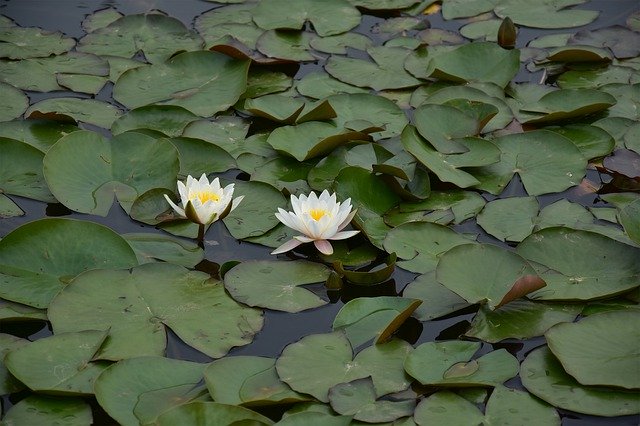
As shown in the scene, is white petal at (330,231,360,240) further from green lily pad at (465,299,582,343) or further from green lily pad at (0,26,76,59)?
green lily pad at (0,26,76,59)

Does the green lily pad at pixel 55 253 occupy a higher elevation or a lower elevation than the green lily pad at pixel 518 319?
higher

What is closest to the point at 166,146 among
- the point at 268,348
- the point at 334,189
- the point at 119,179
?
the point at 119,179

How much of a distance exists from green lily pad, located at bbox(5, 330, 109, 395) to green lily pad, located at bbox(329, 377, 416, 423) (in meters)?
0.70

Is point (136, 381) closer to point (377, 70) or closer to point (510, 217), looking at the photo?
point (510, 217)

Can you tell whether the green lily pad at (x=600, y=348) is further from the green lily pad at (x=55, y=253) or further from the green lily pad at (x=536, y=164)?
the green lily pad at (x=55, y=253)

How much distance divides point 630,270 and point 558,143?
871mm

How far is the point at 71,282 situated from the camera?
8.55ft

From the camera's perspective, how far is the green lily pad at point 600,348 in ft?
7.60

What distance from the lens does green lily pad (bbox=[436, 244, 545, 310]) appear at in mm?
2600

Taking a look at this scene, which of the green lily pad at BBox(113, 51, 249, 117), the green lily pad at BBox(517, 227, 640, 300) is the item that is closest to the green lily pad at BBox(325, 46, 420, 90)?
the green lily pad at BBox(113, 51, 249, 117)

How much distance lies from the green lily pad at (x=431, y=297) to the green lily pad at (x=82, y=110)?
164 cm

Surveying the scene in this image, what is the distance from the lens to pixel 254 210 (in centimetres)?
308

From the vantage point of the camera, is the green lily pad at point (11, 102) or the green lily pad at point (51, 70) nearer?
the green lily pad at point (11, 102)

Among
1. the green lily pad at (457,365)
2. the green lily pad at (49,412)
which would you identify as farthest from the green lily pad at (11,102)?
the green lily pad at (457,365)
